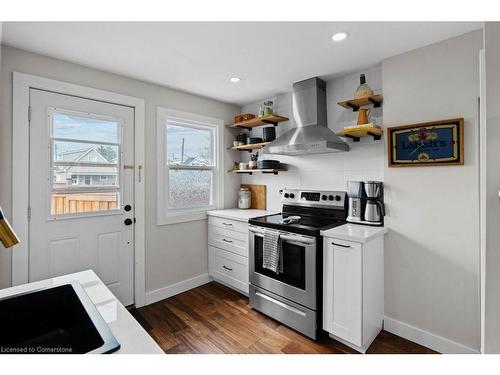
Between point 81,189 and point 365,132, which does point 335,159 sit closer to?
point 365,132

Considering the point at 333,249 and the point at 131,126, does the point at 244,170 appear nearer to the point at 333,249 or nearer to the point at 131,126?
the point at 131,126

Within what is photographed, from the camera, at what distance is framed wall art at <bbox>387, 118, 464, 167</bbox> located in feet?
5.85

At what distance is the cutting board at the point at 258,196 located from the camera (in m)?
3.26

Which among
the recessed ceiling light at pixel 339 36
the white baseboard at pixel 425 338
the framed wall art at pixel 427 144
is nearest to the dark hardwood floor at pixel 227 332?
the white baseboard at pixel 425 338

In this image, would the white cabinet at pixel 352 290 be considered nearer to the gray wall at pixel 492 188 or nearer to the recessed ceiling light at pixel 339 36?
the gray wall at pixel 492 188

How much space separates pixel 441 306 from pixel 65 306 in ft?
7.80

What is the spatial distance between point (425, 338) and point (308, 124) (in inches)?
80.5

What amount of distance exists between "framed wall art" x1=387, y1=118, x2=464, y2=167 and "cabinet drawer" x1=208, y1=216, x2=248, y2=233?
4.93 feet

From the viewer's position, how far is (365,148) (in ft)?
7.79

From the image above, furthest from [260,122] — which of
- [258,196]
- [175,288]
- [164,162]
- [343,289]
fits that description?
[175,288]

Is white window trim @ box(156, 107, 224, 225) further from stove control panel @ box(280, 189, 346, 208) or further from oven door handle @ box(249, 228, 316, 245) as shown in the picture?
oven door handle @ box(249, 228, 316, 245)

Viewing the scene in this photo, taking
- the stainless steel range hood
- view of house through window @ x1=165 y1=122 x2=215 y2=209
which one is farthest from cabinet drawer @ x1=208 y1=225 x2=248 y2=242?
the stainless steel range hood

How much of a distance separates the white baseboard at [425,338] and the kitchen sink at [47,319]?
2226 mm
